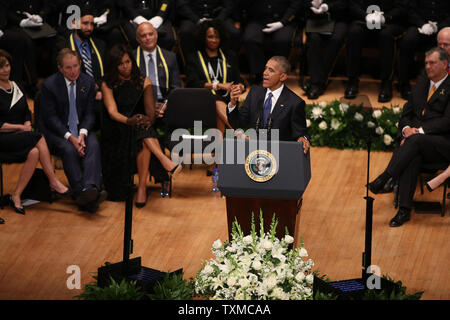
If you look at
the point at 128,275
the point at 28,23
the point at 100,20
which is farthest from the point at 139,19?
the point at 128,275

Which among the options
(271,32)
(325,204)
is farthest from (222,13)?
(325,204)

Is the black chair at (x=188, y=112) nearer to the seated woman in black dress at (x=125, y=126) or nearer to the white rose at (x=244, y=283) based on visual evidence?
the seated woman in black dress at (x=125, y=126)

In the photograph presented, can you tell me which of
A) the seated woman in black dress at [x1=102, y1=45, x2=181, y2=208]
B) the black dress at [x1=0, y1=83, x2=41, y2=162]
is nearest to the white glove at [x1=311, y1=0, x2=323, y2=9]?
the seated woman in black dress at [x1=102, y1=45, x2=181, y2=208]

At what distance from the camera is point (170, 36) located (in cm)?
893

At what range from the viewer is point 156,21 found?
349 inches

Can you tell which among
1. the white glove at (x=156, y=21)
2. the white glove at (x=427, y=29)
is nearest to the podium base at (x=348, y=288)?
the white glove at (x=427, y=29)

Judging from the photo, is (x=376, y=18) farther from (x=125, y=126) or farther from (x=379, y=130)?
(x=125, y=126)

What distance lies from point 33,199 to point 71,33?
2.10 meters

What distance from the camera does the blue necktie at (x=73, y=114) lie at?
7.07 meters

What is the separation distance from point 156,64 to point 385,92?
2592 millimetres

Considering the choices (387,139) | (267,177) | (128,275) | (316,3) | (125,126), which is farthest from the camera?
(316,3)

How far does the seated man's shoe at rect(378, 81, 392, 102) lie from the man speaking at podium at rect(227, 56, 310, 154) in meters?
2.97

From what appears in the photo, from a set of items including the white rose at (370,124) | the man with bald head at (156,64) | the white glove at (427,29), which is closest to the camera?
the man with bald head at (156,64)

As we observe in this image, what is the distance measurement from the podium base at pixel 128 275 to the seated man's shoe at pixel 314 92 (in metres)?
4.23
